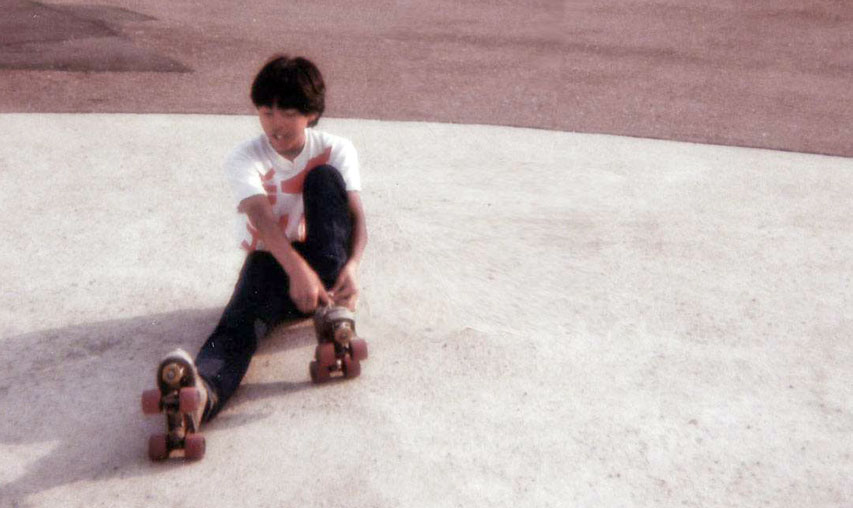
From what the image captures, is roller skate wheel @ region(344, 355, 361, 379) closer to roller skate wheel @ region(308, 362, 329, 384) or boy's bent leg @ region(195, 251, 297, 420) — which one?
roller skate wheel @ region(308, 362, 329, 384)

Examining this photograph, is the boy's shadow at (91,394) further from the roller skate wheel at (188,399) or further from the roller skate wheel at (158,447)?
the roller skate wheel at (188,399)

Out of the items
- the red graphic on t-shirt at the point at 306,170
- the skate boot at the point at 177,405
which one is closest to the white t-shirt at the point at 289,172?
the red graphic on t-shirt at the point at 306,170

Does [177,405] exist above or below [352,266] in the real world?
below

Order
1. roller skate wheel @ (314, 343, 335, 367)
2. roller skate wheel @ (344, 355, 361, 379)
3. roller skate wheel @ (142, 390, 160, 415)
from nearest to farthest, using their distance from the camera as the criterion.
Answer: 1. roller skate wheel @ (142, 390, 160, 415)
2. roller skate wheel @ (314, 343, 335, 367)
3. roller skate wheel @ (344, 355, 361, 379)

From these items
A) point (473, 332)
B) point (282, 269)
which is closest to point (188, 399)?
point (282, 269)

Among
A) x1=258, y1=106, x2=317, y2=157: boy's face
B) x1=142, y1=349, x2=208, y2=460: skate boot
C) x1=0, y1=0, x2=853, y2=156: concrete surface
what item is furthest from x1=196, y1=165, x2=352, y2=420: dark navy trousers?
x1=0, y1=0, x2=853, y2=156: concrete surface

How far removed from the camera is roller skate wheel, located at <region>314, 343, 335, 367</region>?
10.1 feet

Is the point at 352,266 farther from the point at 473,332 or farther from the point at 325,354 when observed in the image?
the point at 473,332

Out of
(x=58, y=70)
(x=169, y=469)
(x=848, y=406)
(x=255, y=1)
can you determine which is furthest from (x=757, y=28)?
(x=169, y=469)

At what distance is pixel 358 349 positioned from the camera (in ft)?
10.2

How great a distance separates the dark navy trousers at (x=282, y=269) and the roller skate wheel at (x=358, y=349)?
0.29 metres

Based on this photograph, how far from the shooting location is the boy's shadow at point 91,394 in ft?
9.07

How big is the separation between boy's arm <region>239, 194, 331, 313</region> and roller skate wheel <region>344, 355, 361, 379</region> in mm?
199

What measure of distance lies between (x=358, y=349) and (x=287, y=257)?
0.36 meters
